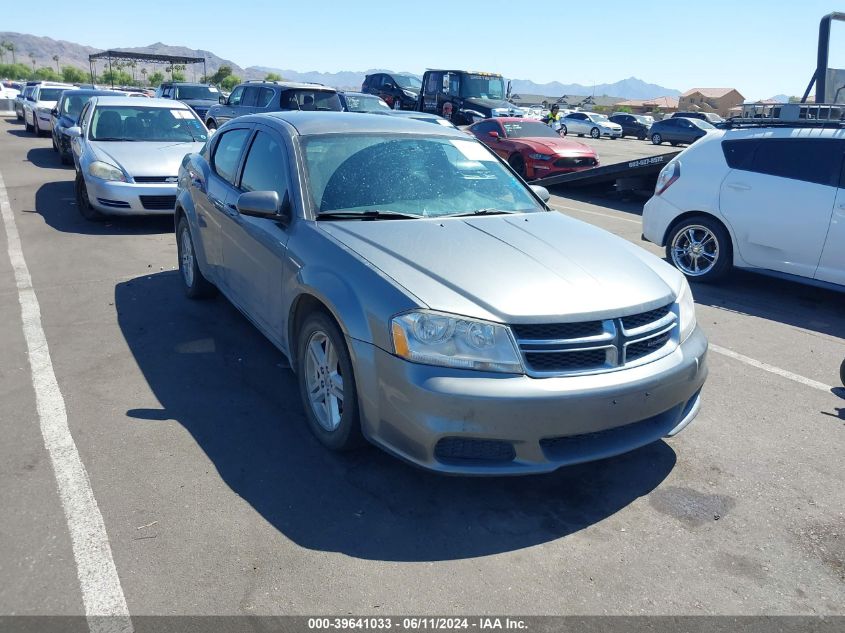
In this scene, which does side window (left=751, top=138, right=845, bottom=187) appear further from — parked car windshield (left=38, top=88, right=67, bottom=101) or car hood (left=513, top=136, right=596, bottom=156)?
parked car windshield (left=38, top=88, right=67, bottom=101)

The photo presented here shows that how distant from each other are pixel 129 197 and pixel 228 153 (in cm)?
429

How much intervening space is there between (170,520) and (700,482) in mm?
2629

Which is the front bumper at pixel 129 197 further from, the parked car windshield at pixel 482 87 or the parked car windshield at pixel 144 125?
the parked car windshield at pixel 482 87

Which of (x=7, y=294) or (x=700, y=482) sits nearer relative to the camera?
(x=700, y=482)

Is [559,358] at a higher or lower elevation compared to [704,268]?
higher

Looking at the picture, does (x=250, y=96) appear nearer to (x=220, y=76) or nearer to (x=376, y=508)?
(x=376, y=508)

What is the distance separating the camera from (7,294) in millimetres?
6492

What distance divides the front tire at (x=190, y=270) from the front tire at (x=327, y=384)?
249cm

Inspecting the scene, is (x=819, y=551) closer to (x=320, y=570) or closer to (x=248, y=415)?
(x=320, y=570)

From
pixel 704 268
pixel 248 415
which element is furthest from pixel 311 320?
pixel 704 268

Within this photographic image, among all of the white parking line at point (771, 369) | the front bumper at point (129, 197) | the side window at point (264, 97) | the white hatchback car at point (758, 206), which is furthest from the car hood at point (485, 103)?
the white parking line at point (771, 369)

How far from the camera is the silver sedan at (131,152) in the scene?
9.11 m

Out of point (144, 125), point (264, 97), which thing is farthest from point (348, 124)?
point (264, 97)

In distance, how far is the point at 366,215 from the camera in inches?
160
